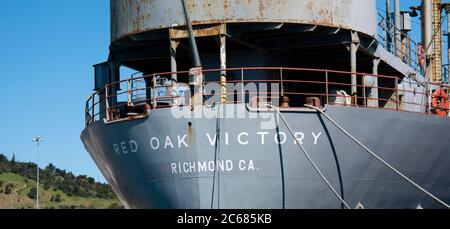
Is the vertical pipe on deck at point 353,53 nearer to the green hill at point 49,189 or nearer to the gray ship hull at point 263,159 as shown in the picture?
the gray ship hull at point 263,159

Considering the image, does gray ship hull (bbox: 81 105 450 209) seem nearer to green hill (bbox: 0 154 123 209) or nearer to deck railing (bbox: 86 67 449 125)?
deck railing (bbox: 86 67 449 125)

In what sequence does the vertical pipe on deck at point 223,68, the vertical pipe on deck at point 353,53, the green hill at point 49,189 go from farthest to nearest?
1. the green hill at point 49,189
2. the vertical pipe on deck at point 353,53
3. the vertical pipe on deck at point 223,68

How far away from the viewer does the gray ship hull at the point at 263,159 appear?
27.3 meters

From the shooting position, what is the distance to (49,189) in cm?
7812

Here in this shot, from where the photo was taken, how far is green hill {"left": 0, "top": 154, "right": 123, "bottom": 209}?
72.1 m

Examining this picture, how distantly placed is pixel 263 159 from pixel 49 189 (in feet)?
173

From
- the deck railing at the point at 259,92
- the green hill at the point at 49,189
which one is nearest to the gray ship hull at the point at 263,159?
the deck railing at the point at 259,92

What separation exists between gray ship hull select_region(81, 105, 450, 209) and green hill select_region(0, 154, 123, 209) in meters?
40.9

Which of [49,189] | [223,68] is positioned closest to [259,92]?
[223,68]

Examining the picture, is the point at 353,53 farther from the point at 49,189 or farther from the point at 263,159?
the point at 49,189

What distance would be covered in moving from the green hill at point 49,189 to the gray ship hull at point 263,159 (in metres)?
40.9
